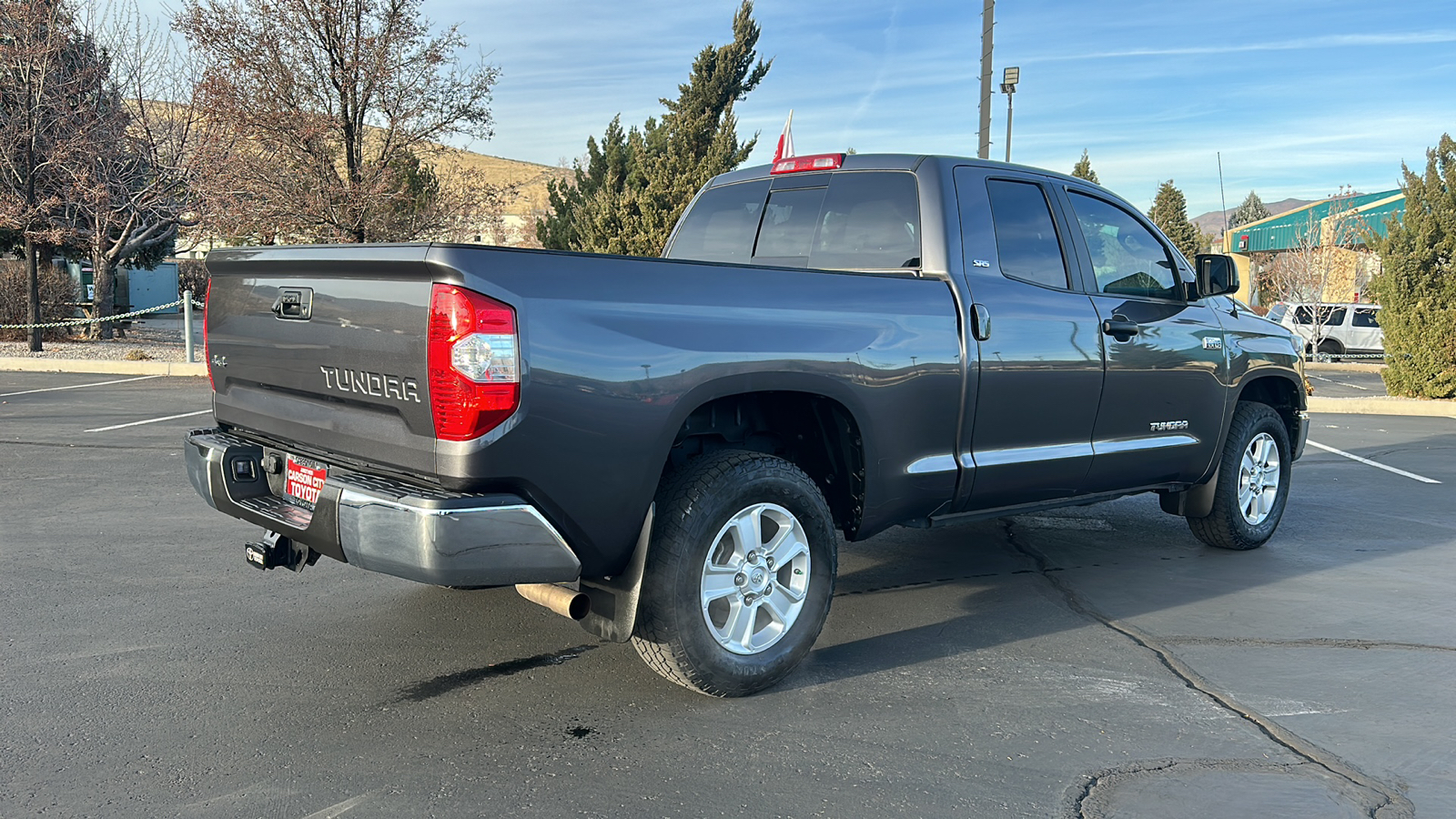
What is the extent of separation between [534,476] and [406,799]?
99cm

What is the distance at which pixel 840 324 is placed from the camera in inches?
169

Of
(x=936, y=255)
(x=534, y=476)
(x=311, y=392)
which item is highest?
(x=936, y=255)

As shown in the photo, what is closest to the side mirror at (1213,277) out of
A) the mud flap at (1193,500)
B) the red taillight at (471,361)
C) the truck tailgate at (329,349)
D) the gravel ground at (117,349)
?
the mud flap at (1193,500)

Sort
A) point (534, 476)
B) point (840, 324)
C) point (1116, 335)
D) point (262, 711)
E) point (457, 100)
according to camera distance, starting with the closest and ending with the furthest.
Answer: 1. point (534, 476)
2. point (262, 711)
3. point (840, 324)
4. point (1116, 335)
5. point (457, 100)

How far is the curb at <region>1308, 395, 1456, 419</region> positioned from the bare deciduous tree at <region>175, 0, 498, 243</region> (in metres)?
13.5

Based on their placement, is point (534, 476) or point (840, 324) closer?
point (534, 476)

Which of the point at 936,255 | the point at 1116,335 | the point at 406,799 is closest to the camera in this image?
the point at 406,799

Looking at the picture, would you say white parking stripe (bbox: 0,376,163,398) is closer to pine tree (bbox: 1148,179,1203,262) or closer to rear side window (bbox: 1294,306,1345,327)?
rear side window (bbox: 1294,306,1345,327)

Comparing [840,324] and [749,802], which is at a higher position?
[840,324]

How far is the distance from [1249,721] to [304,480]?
11.2 ft

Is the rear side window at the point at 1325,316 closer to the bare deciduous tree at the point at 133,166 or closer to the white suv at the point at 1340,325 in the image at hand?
the white suv at the point at 1340,325

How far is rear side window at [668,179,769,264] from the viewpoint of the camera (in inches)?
223

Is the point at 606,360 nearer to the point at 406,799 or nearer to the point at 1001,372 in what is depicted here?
the point at 406,799

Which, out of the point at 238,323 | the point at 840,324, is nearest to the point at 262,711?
the point at 238,323
